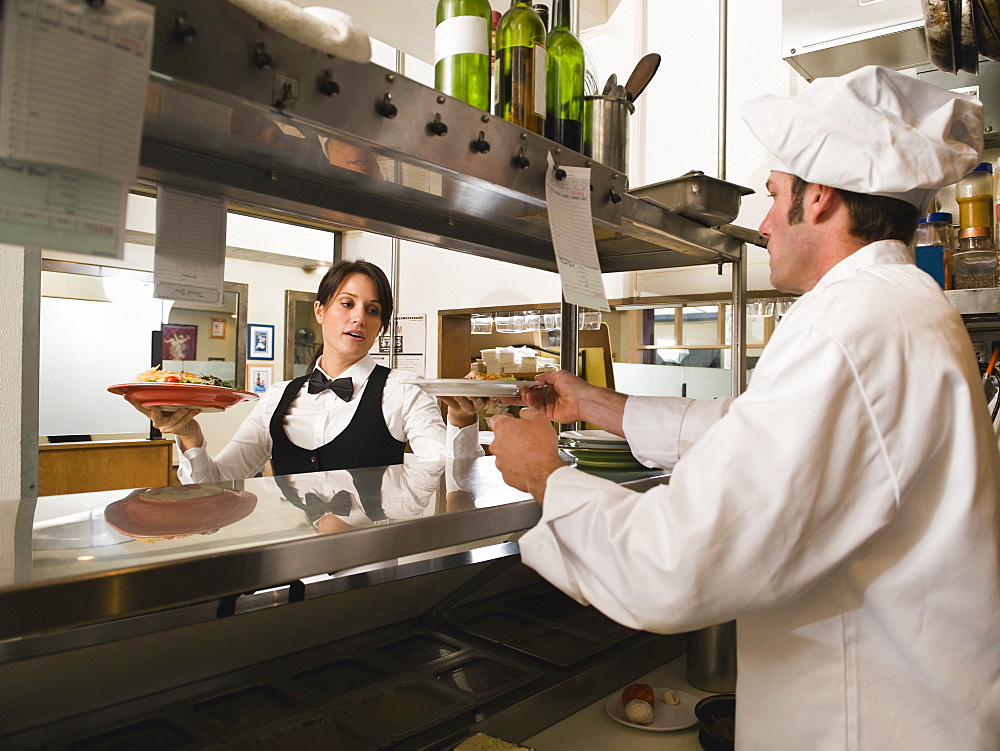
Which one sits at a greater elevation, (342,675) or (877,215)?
(877,215)

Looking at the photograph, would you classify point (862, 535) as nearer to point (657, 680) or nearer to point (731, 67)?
point (657, 680)

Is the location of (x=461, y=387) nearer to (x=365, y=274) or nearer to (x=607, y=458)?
(x=607, y=458)

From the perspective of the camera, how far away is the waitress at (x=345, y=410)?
8.29 feet

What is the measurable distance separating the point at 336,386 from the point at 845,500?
1.98 metres

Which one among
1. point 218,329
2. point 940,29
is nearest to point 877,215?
point 940,29

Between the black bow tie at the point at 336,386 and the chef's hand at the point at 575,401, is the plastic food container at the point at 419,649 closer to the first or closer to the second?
the chef's hand at the point at 575,401

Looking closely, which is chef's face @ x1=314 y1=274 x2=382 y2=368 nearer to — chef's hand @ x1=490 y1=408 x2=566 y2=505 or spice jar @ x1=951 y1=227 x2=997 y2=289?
chef's hand @ x1=490 y1=408 x2=566 y2=505

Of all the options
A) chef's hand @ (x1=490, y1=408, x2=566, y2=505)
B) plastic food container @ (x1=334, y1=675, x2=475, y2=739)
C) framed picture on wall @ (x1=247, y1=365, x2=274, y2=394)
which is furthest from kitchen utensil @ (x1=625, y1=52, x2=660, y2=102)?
framed picture on wall @ (x1=247, y1=365, x2=274, y2=394)

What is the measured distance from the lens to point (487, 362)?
1938mm

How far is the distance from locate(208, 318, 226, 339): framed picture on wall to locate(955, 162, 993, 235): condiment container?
204 inches

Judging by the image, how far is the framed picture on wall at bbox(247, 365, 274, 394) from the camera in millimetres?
6078

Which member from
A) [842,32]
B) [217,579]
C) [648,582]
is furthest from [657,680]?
[842,32]

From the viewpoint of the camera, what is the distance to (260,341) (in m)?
6.15

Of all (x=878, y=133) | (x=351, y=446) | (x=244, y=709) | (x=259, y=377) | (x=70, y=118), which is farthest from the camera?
(x=259, y=377)
